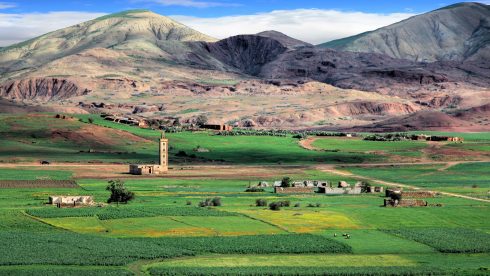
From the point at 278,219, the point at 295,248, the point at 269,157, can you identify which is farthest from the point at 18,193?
the point at 269,157

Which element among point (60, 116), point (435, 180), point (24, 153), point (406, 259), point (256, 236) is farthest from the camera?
point (60, 116)

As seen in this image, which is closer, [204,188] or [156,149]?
[204,188]

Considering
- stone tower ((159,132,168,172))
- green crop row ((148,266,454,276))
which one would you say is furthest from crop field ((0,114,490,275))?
stone tower ((159,132,168,172))

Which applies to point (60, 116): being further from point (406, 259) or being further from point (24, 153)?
point (406, 259)

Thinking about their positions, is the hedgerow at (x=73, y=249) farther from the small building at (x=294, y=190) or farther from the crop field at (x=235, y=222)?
the small building at (x=294, y=190)

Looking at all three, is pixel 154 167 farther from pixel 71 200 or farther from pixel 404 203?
pixel 404 203

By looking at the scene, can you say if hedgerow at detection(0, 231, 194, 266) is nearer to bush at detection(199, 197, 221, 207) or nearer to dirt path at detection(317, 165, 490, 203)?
bush at detection(199, 197, 221, 207)

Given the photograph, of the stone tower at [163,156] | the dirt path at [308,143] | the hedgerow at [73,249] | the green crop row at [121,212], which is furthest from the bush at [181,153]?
the hedgerow at [73,249]
